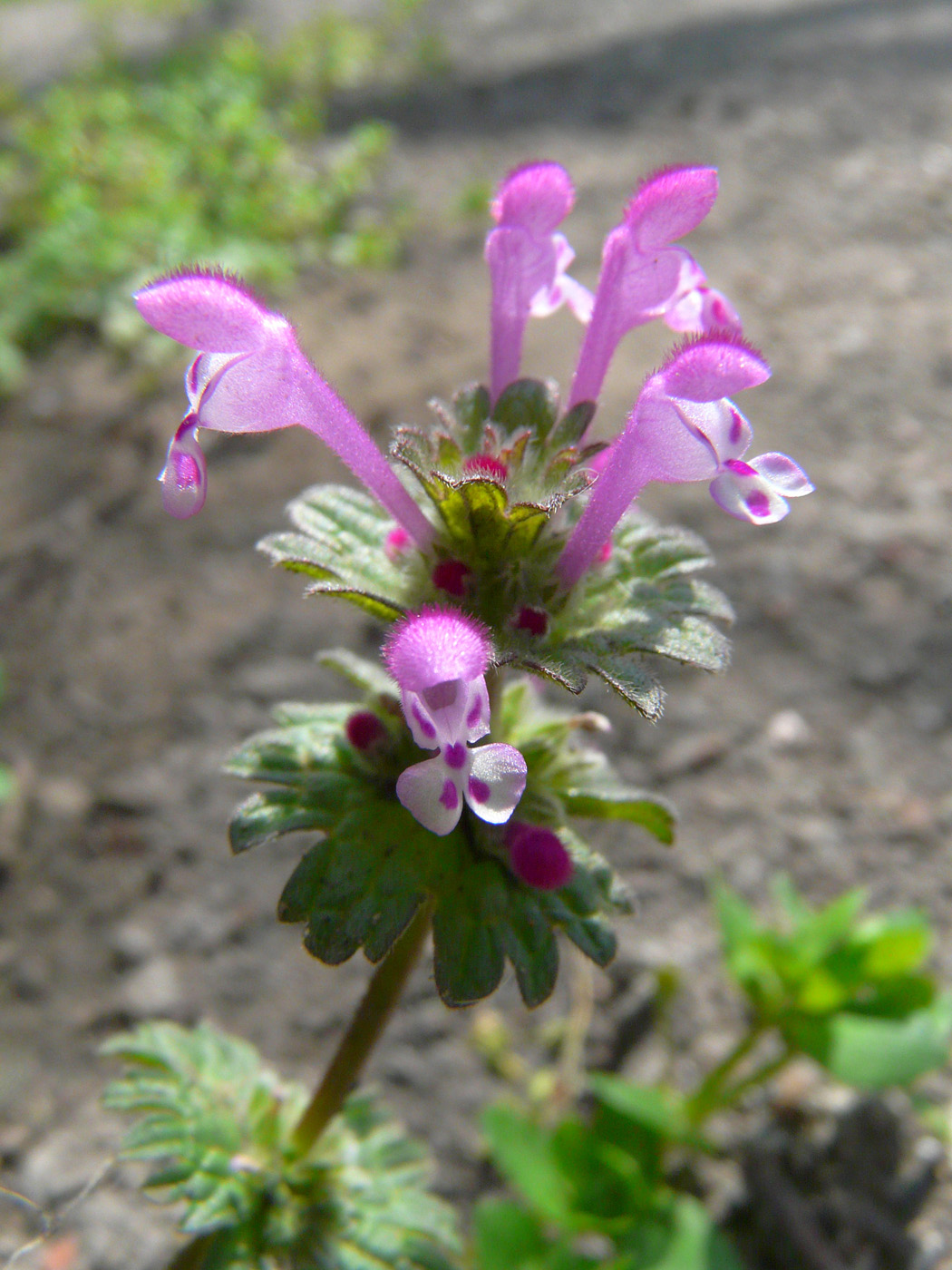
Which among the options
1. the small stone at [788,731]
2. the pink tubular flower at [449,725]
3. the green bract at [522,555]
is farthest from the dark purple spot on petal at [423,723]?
the small stone at [788,731]

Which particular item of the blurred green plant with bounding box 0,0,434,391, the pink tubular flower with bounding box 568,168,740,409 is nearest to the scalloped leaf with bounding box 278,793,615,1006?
the pink tubular flower with bounding box 568,168,740,409

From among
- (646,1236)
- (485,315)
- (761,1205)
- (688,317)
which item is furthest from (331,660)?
(485,315)

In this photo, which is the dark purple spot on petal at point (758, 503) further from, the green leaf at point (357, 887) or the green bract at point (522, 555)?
the green leaf at point (357, 887)

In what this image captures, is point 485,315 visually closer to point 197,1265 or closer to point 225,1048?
point 225,1048

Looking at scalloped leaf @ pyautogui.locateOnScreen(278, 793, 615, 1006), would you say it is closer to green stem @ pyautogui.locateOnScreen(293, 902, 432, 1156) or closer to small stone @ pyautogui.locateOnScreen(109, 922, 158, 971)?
green stem @ pyautogui.locateOnScreen(293, 902, 432, 1156)

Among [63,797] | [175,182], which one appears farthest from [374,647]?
[175,182]
